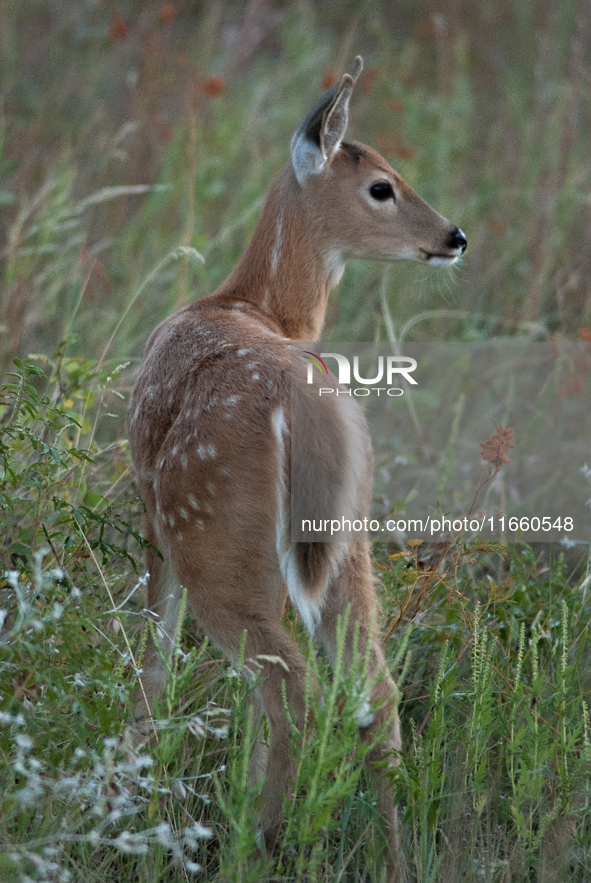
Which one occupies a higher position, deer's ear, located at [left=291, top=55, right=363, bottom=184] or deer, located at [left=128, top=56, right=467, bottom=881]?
deer's ear, located at [left=291, top=55, right=363, bottom=184]

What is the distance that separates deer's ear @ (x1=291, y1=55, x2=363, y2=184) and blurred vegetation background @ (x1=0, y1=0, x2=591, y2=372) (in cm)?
98

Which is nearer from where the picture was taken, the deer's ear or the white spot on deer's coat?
the deer's ear

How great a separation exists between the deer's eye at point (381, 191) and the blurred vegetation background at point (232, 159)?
1015 millimetres

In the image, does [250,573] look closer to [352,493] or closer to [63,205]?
[352,493]

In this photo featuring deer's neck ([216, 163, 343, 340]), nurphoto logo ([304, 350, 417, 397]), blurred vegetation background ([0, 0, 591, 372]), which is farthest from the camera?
blurred vegetation background ([0, 0, 591, 372])

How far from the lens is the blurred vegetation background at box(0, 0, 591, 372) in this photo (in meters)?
5.26

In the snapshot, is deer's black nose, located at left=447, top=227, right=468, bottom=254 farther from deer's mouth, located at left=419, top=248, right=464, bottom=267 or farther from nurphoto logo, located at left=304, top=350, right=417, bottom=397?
nurphoto logo, located at left=304, top=350, right=417, bottom=397

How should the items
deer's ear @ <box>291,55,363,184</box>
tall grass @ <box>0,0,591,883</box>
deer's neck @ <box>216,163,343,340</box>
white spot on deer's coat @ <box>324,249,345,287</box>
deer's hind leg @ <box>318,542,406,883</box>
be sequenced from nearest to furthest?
tall grass @ <box>0,0,591,883</box> < deer's hind leg @ <box>318,542,406,883</box> < deer's ear @ <box>291,55,363,184</box> < deer's neck @ <box>216,163,343,340</box> < white spot on deer's coat @ <box>324,249,345,287</box>

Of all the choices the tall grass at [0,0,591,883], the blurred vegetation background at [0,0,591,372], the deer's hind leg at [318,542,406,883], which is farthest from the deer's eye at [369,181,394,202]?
the deer's hind leg at [318,542,406,883]

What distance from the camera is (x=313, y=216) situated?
3.55 metres

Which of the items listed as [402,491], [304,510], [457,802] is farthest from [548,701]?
[402,491]

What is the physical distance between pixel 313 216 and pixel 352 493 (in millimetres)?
1459

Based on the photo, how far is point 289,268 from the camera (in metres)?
3.46

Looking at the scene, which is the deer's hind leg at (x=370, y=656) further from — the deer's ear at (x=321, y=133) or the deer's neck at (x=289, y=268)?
the deer's ear at (x=321, y=133)
